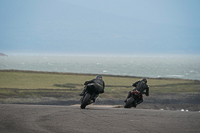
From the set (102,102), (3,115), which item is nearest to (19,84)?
(102,102)

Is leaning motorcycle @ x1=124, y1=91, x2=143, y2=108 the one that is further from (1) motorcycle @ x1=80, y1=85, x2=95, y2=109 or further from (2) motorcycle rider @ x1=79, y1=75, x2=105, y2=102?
(1) motorcycle @ x1=80, y1=85, x2=95, y2=109

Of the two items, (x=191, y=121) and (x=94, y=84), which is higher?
(x=94, y=84)

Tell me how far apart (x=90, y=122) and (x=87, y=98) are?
3.90 meters

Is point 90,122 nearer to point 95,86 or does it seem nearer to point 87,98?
point 87,98

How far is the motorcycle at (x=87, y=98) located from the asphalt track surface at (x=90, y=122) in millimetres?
1902

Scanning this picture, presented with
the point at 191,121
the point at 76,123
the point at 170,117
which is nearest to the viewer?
the point at 76,123

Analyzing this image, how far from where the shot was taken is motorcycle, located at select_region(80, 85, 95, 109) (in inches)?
521

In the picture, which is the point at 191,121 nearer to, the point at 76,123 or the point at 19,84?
the point at 76,123

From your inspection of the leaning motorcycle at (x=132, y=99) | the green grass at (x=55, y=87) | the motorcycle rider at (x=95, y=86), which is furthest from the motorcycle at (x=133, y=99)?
the green grass at (x=55, y=87)

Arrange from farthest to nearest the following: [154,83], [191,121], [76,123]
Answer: [154,83] < [191,121] < [76,123]

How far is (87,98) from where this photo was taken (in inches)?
525

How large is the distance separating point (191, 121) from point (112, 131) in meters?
3.21

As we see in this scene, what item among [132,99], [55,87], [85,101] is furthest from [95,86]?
[55,87]

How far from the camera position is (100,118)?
10.2m
